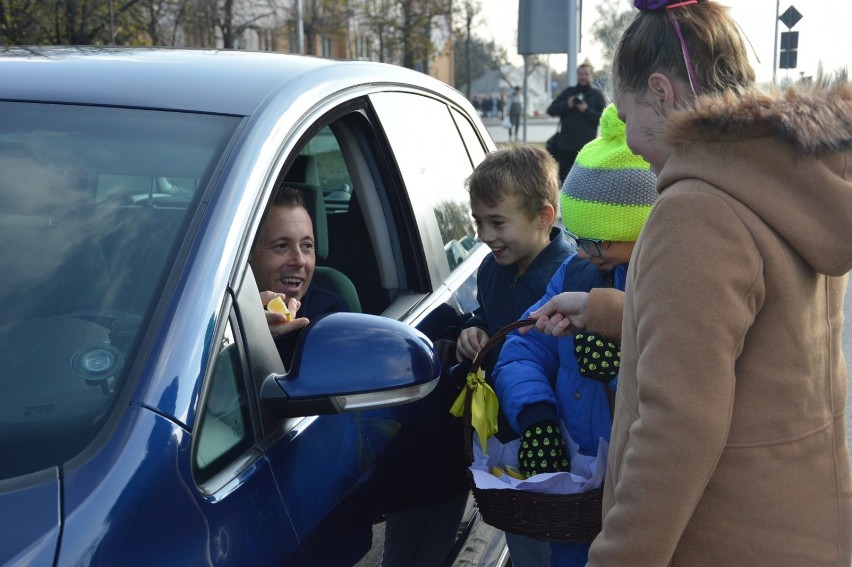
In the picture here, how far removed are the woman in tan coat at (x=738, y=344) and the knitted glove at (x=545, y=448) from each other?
0.74 m

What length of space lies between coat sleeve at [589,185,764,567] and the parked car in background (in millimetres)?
467

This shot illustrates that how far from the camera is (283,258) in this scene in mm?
2734

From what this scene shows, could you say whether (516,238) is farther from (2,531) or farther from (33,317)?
(2,531)

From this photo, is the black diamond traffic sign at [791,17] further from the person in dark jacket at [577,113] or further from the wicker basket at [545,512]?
the wicker basket at [545,512]

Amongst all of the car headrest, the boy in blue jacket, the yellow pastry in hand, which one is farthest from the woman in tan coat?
the car headrest

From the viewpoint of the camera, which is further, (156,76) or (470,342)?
(470,342)

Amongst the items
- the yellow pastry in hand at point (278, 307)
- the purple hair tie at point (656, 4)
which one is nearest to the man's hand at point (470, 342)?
the yellow pastry in hand at point (278, 307)

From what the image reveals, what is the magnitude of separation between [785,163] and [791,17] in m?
22.5

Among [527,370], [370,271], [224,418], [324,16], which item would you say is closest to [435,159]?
[370,271]

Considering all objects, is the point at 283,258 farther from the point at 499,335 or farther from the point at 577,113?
the point at 577,113

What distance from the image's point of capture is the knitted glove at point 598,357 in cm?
236

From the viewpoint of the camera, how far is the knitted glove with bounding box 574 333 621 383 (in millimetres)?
2357

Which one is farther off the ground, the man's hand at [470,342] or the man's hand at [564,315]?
the man's hand at [564,315]

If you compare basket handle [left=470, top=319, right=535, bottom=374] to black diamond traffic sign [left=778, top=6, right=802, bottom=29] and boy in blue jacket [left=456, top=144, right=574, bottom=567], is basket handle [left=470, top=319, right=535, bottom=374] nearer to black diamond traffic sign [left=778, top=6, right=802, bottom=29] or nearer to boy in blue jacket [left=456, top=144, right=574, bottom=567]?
boy in blue jacket [left=456, top=144, right=574, bottom=567]
